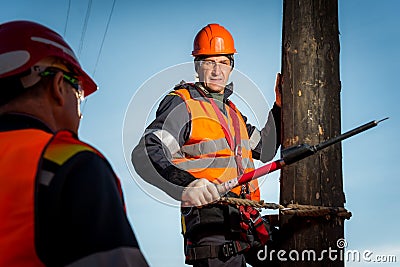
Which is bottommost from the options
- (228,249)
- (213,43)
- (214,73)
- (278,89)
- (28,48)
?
(228,249)

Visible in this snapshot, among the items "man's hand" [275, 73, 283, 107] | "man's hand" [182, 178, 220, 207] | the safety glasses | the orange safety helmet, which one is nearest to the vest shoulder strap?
the safety glasses

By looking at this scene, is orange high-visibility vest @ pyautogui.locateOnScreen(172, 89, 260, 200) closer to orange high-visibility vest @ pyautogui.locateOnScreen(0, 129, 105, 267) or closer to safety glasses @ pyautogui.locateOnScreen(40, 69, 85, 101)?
safety glasses @ pyautogui.locateOnScreen(40, 69, 85, 101)

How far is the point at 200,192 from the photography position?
4184mm

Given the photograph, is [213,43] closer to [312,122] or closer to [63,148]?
[312,122]

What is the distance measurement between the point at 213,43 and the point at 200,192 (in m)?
1.43

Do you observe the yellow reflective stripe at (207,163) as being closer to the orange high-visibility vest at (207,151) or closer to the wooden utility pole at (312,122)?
the orange high-visibility vest at (207,151)

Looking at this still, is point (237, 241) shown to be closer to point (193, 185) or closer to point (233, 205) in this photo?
point (233, 205)

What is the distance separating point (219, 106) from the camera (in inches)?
188

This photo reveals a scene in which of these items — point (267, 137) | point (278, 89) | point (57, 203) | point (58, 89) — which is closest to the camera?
point (57, 203)

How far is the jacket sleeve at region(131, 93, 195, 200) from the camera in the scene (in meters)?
4.24

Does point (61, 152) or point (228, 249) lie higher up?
point (61, 152)

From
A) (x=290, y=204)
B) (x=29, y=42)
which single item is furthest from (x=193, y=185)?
(x=29, y=42)

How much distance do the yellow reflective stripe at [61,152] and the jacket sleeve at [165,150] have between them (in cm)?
242

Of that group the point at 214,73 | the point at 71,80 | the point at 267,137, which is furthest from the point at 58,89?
the point at 267,137
